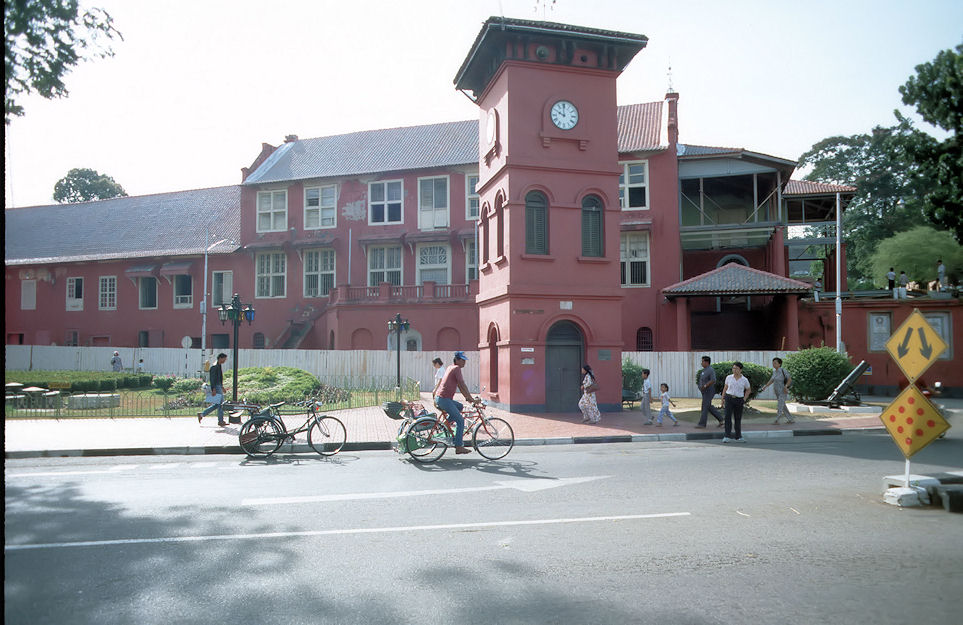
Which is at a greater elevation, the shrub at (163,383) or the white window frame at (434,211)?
the white window frame at (434,211)

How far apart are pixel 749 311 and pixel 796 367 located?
12.1 metres

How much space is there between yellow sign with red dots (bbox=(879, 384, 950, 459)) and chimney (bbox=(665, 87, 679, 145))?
81.4 ft

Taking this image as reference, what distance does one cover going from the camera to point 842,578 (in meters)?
5.34

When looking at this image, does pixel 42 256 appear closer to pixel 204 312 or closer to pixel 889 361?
pixel 204 312

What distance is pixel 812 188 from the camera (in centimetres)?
3438

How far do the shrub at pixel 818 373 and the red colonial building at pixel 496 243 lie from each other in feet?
19.8

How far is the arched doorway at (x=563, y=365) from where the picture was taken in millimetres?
20250

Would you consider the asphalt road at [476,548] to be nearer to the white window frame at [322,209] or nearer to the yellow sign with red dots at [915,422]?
the yellow sign with red dots at [915,422]

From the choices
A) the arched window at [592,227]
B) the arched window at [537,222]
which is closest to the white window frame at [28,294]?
the arched window at [537,222]

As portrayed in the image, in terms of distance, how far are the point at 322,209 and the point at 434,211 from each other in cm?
659

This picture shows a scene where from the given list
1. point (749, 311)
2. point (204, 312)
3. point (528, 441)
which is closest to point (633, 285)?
point (749, 311)

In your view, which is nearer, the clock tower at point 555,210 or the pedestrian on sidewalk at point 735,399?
the pedestrian on sidewalk at point 735,399

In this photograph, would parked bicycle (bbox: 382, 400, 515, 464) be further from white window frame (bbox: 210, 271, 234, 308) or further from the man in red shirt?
white window frame (bbox: 210, 271, 234, 308)

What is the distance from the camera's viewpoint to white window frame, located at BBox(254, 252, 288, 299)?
122 feet
